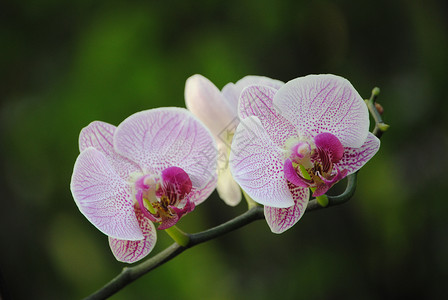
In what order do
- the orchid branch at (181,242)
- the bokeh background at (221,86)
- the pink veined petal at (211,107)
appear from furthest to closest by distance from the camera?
the bokeh background at (221,86) < the pink veined petal at (211,107) < the orchid branch at (181,242)

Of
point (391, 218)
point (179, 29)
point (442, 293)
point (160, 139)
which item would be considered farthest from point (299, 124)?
point (179, 29)

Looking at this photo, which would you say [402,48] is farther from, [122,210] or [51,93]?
[122,210]

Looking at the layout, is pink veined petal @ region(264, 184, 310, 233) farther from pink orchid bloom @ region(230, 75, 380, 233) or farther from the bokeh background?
the bokeh background

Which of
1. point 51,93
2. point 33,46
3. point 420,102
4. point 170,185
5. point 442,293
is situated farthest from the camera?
point 33,46

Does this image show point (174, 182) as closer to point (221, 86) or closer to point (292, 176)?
point (292, 176)

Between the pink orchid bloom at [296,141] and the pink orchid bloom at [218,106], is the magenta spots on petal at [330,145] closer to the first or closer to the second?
the pink orchid bloom at [296,141]

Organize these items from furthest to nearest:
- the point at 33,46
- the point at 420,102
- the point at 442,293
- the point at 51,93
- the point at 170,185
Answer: the point at 33,46 → the point at 51,93 → the point at 420,102 → the point at 442,293 → the point at 170,185

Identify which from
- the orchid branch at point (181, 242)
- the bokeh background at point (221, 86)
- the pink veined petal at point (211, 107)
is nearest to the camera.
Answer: the orchid branch at point (181, 242)

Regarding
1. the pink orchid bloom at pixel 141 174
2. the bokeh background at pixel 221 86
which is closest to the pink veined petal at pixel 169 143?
the pink orchid bloom at pixel 141 174
